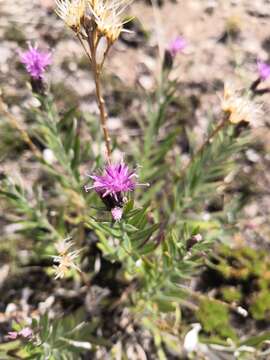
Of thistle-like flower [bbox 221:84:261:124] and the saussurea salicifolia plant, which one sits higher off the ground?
thistle-like flower [bbox 221:84:261:124]

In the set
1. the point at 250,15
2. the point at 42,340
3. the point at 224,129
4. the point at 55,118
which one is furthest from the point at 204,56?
the point at 42,340

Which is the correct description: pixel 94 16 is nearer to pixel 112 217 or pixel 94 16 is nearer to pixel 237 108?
pixel 112 217

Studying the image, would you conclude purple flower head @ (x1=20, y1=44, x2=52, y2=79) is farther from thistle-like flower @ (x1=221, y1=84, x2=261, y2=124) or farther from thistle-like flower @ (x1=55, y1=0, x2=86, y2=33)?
thistle-like flower @ (x1=221, y1=84, x2=261, y2=124)

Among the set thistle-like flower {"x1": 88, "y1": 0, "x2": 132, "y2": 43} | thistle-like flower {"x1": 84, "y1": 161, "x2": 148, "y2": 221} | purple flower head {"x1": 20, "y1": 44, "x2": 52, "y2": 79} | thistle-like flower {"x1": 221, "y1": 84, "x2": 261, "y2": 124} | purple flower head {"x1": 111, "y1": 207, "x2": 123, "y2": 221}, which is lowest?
purple flower head {"x1": 111, "y1": 207, "x2": 123, "y2": 221}

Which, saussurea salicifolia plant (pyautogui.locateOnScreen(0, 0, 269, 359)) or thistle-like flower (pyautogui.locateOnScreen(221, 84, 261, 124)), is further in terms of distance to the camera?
thistle-like flower (pyautogui.locateOnScreen(221, 84, 261, 124))

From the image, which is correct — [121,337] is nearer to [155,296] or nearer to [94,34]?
[155,296]

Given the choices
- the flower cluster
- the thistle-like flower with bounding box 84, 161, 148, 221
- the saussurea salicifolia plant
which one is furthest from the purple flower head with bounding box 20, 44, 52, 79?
the thistle-like flower with bounding box 84, 161, 148, 221

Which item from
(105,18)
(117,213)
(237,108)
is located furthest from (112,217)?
(237,108)
